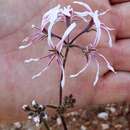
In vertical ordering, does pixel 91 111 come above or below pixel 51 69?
below

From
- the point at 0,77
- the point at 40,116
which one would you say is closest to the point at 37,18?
the point at 0,77

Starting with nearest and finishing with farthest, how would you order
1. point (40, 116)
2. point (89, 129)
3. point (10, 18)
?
point (40, 116) < point (10, 18) < point (89, 129)

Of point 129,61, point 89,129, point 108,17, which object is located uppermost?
point 108,17

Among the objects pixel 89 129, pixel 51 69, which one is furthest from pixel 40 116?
pixel 89 129

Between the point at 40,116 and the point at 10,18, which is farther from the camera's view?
the point at 10,18

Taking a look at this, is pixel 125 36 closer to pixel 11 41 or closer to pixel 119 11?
pixel 119 11

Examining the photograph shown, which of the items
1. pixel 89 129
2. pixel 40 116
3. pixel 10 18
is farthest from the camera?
pixel 89 129

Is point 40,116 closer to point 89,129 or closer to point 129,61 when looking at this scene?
point 129,61
